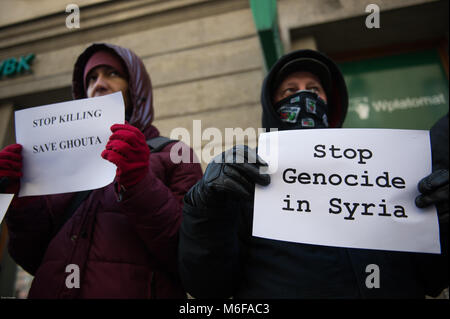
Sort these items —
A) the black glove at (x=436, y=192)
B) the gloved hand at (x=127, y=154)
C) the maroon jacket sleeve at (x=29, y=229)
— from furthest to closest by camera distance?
the maroon jacket sleeve at (x=29, y=229), the gloved hand at (x=127, y=154), the black glove at (x=436, y=192)

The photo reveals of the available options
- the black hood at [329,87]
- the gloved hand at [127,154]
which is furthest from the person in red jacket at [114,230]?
the black hood at [329,87]

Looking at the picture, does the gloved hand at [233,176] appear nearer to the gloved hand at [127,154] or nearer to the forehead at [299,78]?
the gloved hand at [127,154]

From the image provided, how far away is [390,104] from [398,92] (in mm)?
184

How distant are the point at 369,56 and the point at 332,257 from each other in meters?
3.08

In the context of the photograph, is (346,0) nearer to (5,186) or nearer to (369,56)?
(369,56)

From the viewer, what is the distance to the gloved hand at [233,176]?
92 cm

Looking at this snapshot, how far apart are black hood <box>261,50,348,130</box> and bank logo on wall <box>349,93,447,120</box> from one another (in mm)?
1425

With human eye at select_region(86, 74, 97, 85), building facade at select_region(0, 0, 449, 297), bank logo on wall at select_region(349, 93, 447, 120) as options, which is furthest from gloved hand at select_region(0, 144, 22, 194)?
bank logo on wall at select_region(349, 93, 447, 120)

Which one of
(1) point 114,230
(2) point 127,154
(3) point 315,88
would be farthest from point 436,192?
(1) point 114,230

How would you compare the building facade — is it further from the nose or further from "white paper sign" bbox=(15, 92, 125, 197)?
"white paper sign" bbox=(15, 92, 125, 197)

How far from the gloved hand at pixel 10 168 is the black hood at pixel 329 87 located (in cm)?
122

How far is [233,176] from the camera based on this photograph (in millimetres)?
936

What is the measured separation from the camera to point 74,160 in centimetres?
119
